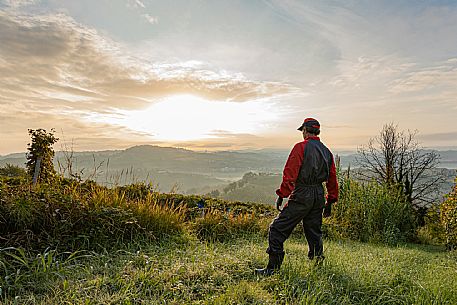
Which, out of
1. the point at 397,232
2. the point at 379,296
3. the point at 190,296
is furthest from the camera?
the point at 397,232

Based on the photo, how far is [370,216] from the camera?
8.34 meters

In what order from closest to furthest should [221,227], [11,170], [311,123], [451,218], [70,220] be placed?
[311,123]
[70,220]
[221,227]
[451,218]
[11,170]

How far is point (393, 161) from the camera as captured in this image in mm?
14094

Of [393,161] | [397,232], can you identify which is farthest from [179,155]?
[397,232]

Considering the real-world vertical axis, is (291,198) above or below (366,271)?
above

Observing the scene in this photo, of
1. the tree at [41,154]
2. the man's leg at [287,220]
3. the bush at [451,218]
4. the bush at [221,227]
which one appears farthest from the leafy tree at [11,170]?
the bush at [451,218]

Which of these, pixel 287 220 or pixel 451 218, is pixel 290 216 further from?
pixel 451 218

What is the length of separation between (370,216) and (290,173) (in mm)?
5515

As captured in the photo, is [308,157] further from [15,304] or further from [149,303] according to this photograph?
[15,304]

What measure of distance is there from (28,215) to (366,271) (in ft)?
14.3

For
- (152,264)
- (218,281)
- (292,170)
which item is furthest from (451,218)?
(152,264)

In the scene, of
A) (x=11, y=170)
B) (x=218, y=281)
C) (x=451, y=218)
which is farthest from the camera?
(x=11, y=170)

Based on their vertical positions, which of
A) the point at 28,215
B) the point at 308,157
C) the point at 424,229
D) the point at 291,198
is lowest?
the point at 424,229

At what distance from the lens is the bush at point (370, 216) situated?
A: 823cm
